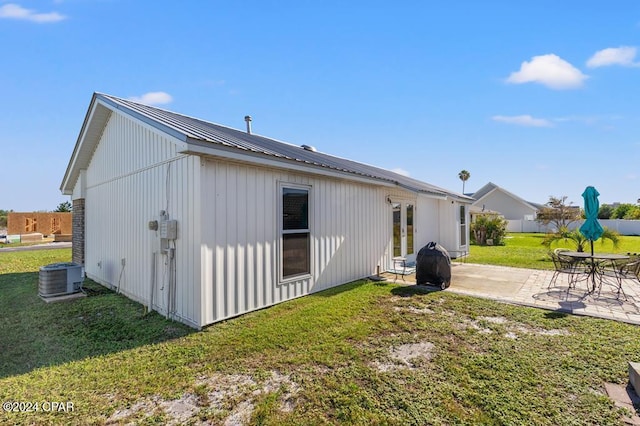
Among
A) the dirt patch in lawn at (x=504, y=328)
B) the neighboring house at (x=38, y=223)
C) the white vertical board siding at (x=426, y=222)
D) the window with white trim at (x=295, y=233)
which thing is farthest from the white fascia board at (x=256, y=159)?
the neighboring house at (x=38, y=223)

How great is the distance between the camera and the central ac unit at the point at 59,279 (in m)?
6.72

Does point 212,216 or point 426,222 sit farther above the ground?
point 212,216

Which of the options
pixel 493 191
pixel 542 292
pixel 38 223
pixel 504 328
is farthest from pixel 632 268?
pixel 38 223

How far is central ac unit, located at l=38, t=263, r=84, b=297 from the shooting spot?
22.0 ft

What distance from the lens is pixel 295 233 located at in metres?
6.41

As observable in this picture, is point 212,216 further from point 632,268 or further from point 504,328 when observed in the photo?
point 632,268

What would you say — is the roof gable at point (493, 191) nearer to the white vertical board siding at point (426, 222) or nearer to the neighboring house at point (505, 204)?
the neighboring house at point (505, 204)

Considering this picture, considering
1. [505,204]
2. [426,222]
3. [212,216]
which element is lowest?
[426,222]

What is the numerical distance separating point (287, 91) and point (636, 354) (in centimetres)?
1083

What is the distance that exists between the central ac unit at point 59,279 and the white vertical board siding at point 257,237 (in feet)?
14.9

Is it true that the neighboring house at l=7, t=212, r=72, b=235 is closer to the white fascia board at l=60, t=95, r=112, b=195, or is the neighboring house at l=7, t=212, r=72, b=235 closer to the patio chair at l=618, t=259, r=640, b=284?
the white fascia board at l=60, t=95, r=112, b=195

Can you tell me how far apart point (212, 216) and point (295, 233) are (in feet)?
6.53

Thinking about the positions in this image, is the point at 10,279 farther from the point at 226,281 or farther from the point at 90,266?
the point at 226,281

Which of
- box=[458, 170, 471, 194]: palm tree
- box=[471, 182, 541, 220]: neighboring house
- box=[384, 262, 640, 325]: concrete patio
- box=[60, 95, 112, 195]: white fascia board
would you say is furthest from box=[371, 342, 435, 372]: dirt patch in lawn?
box=[458, 170, 471, 194]: palm tree
